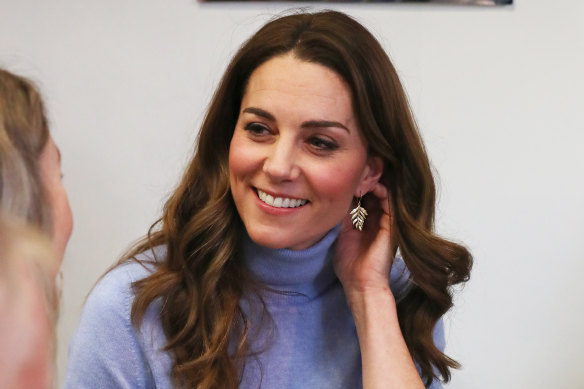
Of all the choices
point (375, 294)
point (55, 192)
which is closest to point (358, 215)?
point (375, 294)

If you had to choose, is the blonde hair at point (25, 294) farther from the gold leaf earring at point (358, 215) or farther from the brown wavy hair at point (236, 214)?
the gold leaf earring at point (358, 215)

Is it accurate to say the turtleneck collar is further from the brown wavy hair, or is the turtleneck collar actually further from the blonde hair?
the blonde hair

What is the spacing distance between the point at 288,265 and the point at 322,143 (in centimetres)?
25

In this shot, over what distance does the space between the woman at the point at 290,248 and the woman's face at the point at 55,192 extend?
0.56m

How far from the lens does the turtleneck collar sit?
144 centimetres

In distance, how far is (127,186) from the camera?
6.24ft

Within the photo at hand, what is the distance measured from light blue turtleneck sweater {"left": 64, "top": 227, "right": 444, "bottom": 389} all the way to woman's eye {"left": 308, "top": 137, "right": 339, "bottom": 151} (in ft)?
0.67

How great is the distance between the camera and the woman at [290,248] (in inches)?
52.7

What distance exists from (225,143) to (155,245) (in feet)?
0.81

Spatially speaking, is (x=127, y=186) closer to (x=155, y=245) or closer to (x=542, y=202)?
(x=155, y=245)

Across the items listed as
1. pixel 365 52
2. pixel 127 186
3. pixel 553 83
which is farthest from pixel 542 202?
pixel 127 186

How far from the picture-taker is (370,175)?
4.87ft

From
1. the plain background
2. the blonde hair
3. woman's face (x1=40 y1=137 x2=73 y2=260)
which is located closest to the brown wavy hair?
the plain background

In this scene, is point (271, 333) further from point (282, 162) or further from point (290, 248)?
point (282, 162)
